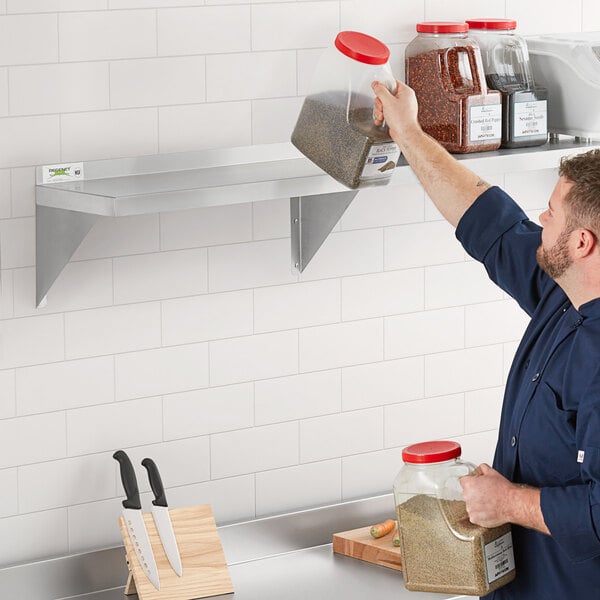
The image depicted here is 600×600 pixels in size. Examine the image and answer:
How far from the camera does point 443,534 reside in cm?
175

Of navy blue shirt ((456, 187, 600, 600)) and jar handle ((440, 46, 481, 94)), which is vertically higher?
jar handle ((440, 46, 481, 94))

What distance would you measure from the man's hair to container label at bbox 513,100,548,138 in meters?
0.52

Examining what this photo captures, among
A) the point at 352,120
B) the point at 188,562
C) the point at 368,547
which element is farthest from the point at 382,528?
the point at 352,120

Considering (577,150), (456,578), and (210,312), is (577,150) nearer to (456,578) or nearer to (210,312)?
(210,312)

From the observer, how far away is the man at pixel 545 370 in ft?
5.39

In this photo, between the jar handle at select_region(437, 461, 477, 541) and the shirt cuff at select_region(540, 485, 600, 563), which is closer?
the shirt cuff at select_region(540, 485, 600, 563)

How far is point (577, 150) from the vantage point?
226 cm

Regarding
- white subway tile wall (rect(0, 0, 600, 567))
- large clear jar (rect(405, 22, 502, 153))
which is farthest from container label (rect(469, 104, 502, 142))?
white subway tile wall (rect(0, 0, 600, 567))

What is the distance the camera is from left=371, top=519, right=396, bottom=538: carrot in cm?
234

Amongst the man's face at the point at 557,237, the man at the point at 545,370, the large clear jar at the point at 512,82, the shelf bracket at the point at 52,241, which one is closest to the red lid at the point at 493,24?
the large clear jar at the point at 512,82

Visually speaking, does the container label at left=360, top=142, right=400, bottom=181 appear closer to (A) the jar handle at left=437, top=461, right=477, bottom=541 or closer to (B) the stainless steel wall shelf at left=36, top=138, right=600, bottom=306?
(B) the stainless steel wall shelf at left=36, top=138, right=600, bottom=306

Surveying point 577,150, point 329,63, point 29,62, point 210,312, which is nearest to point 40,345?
point 210,312

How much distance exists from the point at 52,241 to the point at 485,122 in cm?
79

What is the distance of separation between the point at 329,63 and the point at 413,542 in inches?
29.6
